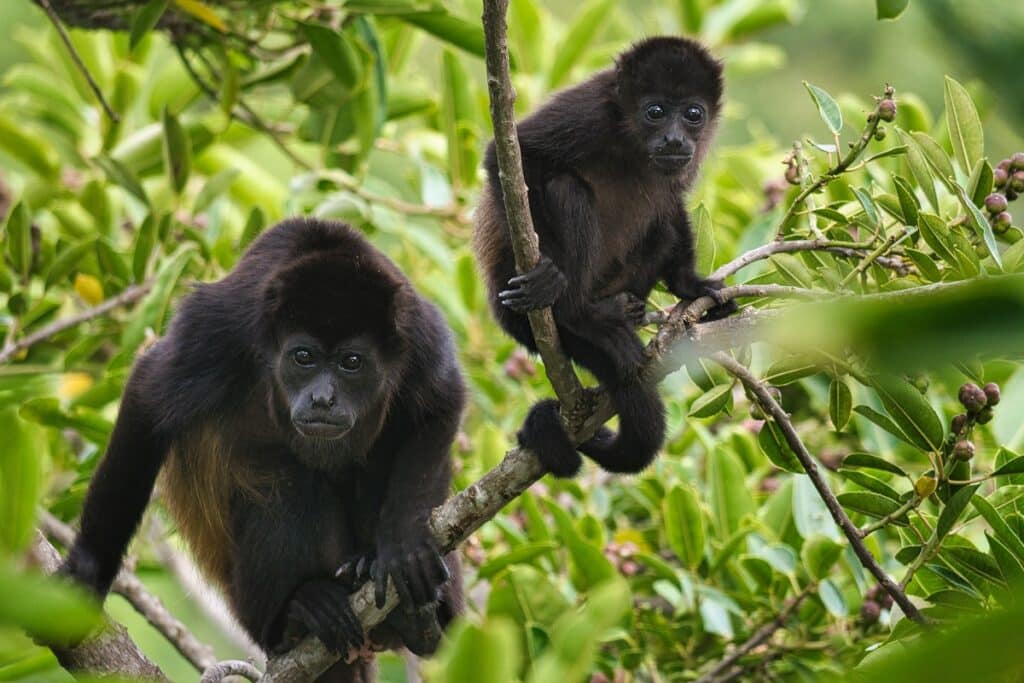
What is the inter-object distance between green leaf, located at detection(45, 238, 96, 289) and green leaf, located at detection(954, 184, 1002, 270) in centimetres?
308

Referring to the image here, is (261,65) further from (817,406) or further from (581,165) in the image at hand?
(817,406)

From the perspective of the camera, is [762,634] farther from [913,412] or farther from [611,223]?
[611,223]

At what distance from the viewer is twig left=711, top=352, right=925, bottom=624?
9.14 ft

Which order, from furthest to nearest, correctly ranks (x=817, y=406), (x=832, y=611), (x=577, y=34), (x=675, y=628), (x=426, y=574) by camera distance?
(x=577, y=34), (x=817, y=406), (x=675, y=628), (x=832, y=611), (x=426, y=574)

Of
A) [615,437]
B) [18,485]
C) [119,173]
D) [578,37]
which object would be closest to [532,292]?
[615,437]

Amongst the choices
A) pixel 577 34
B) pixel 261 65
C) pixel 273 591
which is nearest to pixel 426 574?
pixel 273 591

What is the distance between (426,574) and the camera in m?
3.25

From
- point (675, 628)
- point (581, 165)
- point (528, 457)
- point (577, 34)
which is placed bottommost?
point (675, 628)

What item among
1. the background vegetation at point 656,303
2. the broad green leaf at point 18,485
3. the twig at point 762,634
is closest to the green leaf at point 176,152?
the background vegetation at point 656,303

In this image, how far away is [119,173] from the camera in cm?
445

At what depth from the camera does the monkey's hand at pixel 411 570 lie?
128 inches

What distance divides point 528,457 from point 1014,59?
2.54 meters

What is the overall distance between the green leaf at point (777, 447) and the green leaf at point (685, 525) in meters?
0.75

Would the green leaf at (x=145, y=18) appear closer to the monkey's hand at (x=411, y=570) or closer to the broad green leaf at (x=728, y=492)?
the monkey's hand at (x=411, y=570)
